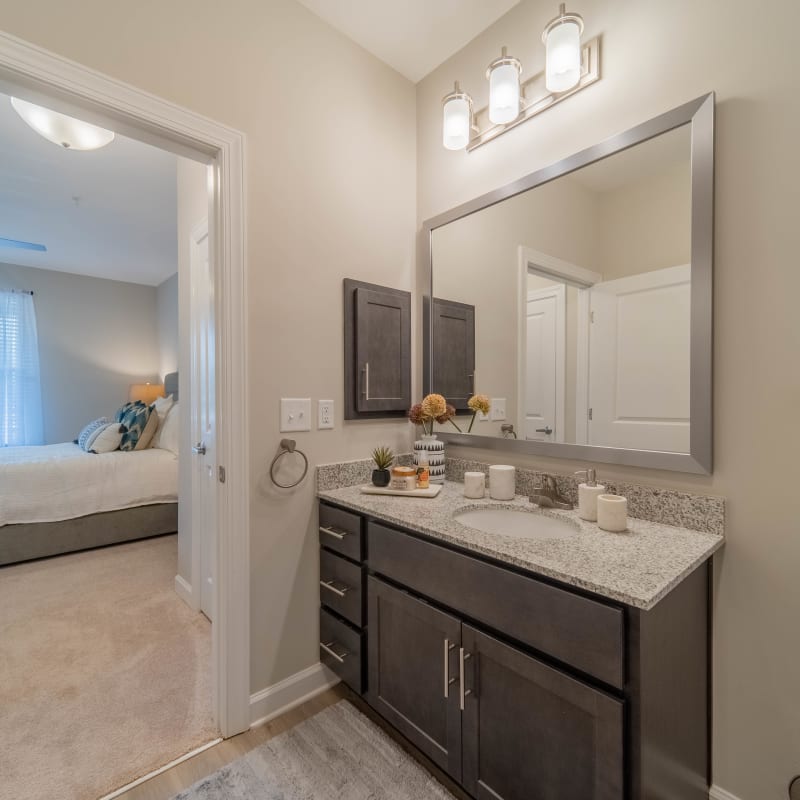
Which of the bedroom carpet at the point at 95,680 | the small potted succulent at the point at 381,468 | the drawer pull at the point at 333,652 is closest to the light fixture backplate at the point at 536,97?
the small potted succulent at the point at 381,468

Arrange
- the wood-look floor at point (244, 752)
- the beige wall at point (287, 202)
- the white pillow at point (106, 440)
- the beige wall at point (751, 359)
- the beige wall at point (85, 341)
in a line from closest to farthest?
the beige wall at point (751, 359) < the wood-look floor at point (244, 752) < the beige wall at point (287, 202) < the white pillow at point (106, 440) < the beige wall at point (85, 341)

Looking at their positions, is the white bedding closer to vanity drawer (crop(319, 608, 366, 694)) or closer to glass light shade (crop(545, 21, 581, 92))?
vanity drawer (crop(319, 608, 366, 694))

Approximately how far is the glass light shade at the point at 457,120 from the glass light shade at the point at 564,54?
15.0 inches

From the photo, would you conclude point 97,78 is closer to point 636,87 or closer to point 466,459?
point 636,87

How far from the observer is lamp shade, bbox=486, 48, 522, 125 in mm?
1556

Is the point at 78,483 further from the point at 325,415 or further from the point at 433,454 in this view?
the point at 433,454

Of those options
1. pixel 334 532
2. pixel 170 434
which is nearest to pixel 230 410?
pixel 334 532

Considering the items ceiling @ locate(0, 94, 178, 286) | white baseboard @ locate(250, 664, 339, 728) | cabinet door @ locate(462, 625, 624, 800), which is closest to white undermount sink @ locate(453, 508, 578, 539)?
cabinet door @ locate(462, 625, 624, 800)

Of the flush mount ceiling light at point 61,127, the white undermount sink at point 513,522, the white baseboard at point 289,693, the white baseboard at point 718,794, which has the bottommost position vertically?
the white baseboard at point 289,693

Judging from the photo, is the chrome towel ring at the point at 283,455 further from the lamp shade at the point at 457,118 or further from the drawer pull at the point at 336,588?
the lamp shade at the point at 457,118

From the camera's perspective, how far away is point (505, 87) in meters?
1.56

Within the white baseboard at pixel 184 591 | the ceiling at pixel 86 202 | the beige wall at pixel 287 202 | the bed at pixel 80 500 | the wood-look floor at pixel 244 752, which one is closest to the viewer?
the wood-look floor at pixel 244 752

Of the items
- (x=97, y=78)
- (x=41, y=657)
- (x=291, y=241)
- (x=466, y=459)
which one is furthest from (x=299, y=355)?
(x=41, y=657)

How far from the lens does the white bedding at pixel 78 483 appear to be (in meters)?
3.02
